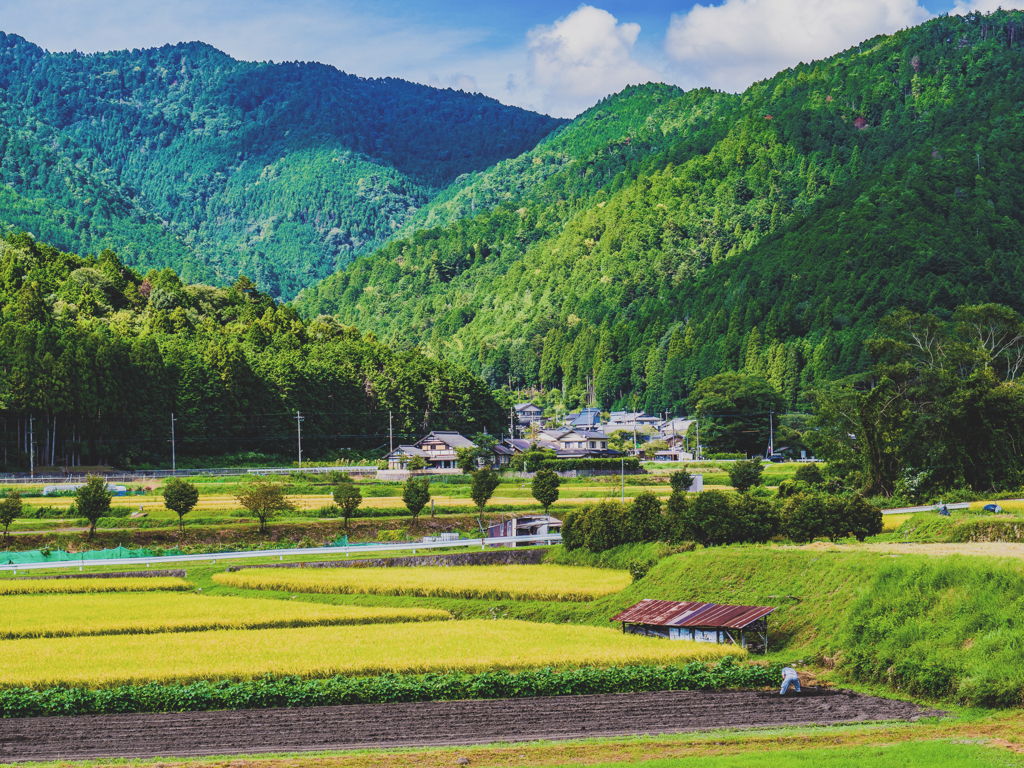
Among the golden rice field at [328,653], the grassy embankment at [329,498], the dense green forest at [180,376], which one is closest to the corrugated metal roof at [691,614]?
the golden rice field at [328,653]

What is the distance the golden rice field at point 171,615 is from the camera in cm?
3525

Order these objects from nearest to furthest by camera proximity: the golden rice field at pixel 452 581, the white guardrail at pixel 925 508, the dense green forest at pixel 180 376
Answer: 1. the golden rice field at pixel 452 581
2. the white guardrail at pixel 925 508
3. the dense green forest at pixel 180 376

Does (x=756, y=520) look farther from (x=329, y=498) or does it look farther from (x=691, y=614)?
(x=329, y=498)

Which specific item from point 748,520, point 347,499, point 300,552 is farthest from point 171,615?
point 347,499

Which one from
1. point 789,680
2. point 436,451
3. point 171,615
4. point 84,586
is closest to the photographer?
point 789,680

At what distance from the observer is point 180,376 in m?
111

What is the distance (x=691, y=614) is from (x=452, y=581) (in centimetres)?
1450

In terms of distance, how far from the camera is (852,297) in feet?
527

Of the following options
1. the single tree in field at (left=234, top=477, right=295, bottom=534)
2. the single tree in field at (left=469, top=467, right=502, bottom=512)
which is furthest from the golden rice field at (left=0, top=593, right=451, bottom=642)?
the single tree in field at (left=469, top=467, right=502, bottom=512)

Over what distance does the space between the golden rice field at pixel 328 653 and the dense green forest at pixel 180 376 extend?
66354mm

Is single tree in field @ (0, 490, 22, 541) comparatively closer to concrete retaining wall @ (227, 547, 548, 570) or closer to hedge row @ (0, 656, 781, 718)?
concrete retaining wall @ (227, 547, 548, 570)

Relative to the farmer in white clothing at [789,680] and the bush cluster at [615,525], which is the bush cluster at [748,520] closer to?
the bush cluster at [615,525]

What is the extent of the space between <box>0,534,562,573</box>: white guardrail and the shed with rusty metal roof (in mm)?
24538

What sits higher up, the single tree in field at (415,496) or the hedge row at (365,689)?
the single tree in field at (415,496)
